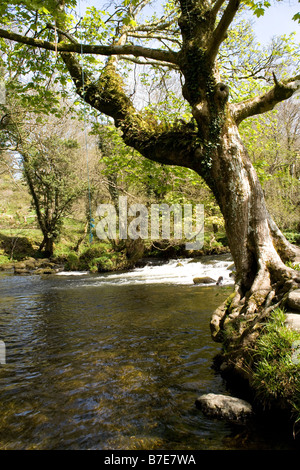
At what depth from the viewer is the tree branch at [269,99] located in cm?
485

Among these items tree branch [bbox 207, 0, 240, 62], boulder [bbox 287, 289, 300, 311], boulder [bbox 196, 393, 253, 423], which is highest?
tree branch [bbox 207, 0, 240, 62]

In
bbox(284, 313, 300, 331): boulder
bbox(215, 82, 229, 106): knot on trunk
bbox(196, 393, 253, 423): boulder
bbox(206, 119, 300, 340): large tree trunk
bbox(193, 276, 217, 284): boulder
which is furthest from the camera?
bbox(193, 276, 217, 284): boulder

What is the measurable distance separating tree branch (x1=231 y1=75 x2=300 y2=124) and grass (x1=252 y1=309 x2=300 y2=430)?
11.6ft

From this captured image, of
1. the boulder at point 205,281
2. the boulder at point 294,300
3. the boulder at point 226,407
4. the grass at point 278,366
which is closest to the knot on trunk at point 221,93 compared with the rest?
the boulder at point 294,300

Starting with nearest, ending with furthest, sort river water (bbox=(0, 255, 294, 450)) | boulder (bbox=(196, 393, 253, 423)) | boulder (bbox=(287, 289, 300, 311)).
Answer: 1. river water (bbox=(0, 255, 294, 450))
2. boulder (bbox=(196, 393, 253, 423))
3. boulder (bbox=(287, 289, 300, 311))

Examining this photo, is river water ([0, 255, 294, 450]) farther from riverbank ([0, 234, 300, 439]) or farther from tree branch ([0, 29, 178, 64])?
tree branch ([0, 29, 178, 64])

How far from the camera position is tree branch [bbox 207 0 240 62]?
15.0 ft

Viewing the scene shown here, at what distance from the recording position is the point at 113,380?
4.20 metres

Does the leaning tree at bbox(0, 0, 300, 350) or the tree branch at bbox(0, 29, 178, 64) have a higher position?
the tree branch at bbox(0, 29, 178, 64)

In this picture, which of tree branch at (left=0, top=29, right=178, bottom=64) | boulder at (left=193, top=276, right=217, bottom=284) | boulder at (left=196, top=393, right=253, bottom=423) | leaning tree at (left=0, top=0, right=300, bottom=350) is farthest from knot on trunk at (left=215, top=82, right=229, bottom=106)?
boulder at (left=193, top=276, right=217, bottom=284)

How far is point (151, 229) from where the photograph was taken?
2109 cm

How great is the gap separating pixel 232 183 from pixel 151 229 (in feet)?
52.7

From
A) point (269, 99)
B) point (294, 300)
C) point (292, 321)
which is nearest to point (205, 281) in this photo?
point (269, 99)

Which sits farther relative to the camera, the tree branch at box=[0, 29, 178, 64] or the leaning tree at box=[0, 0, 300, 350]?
the tree branch at box=[0, 29, 178, 64]
